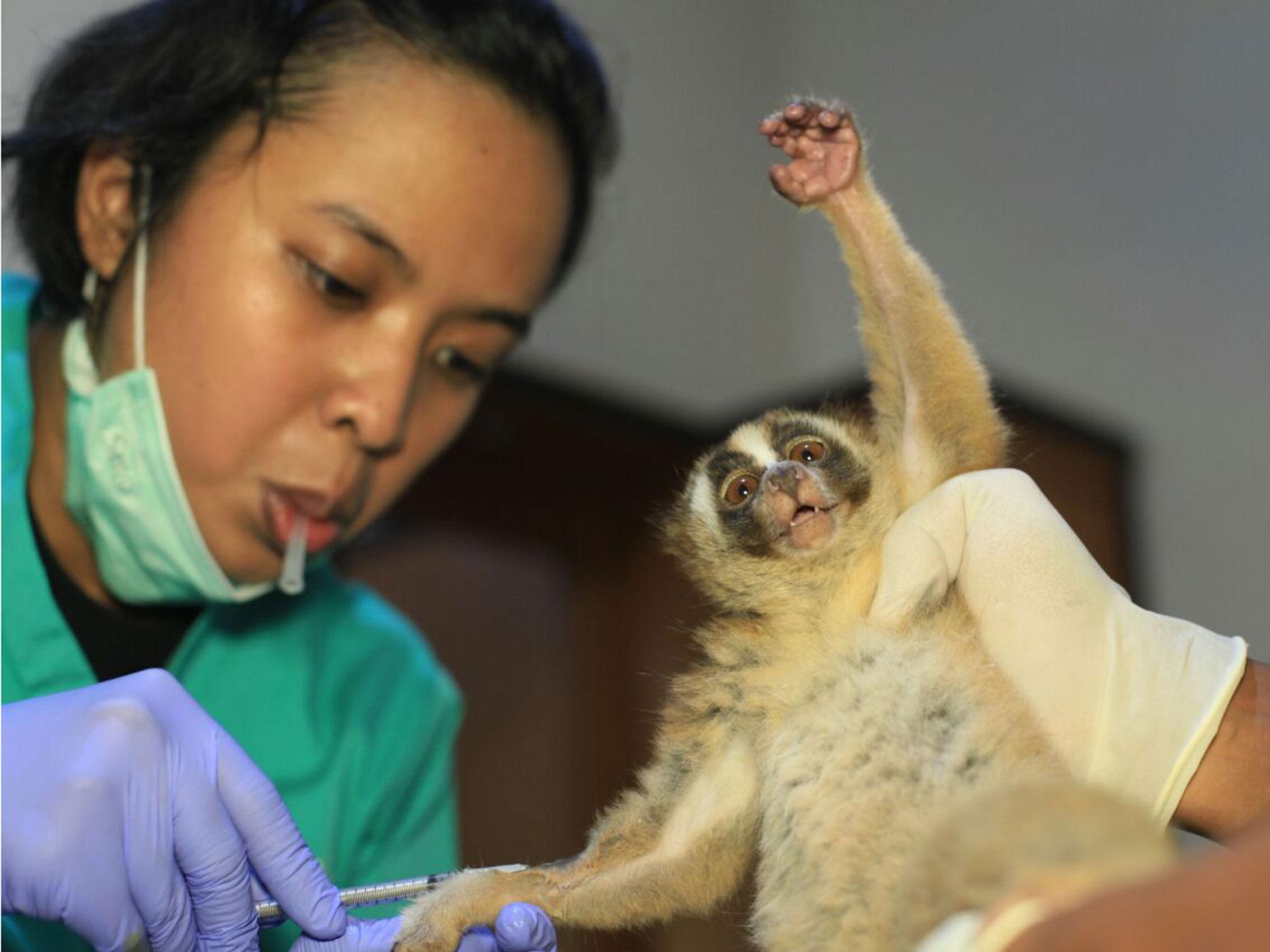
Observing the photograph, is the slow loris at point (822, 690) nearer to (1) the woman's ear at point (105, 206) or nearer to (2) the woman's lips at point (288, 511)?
(2) the woman's lips at point (288, 511)

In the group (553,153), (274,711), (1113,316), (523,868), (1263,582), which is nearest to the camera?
(523,868)

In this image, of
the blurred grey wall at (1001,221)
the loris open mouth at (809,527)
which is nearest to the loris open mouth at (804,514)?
the loris open mouth at (809,527)

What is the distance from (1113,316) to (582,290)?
1.73 m

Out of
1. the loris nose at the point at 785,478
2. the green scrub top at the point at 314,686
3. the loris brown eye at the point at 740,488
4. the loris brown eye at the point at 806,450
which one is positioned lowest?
the green scrub top at the point at 314,686

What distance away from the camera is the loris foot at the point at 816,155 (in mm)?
1247

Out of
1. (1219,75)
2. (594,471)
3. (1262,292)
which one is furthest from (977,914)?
(594,471)

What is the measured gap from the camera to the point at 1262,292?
299cm

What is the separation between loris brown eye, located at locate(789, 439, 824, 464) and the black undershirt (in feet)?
4.17

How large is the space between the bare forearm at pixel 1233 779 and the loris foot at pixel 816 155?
639mm

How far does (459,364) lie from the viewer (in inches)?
84.0

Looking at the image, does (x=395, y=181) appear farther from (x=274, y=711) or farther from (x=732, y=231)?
(x=732, y=231)

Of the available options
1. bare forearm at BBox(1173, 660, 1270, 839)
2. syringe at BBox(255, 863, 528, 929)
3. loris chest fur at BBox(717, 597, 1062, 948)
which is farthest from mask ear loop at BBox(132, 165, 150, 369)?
bare forearm at BBox(1173, 660, 1270, 839)

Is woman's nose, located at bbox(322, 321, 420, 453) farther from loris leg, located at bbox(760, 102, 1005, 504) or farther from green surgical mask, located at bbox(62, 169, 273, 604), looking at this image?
loris leg, located at bbox(760, 102, 1005, 504)

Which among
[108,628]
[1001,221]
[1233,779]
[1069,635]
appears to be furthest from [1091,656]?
[1001,221]
